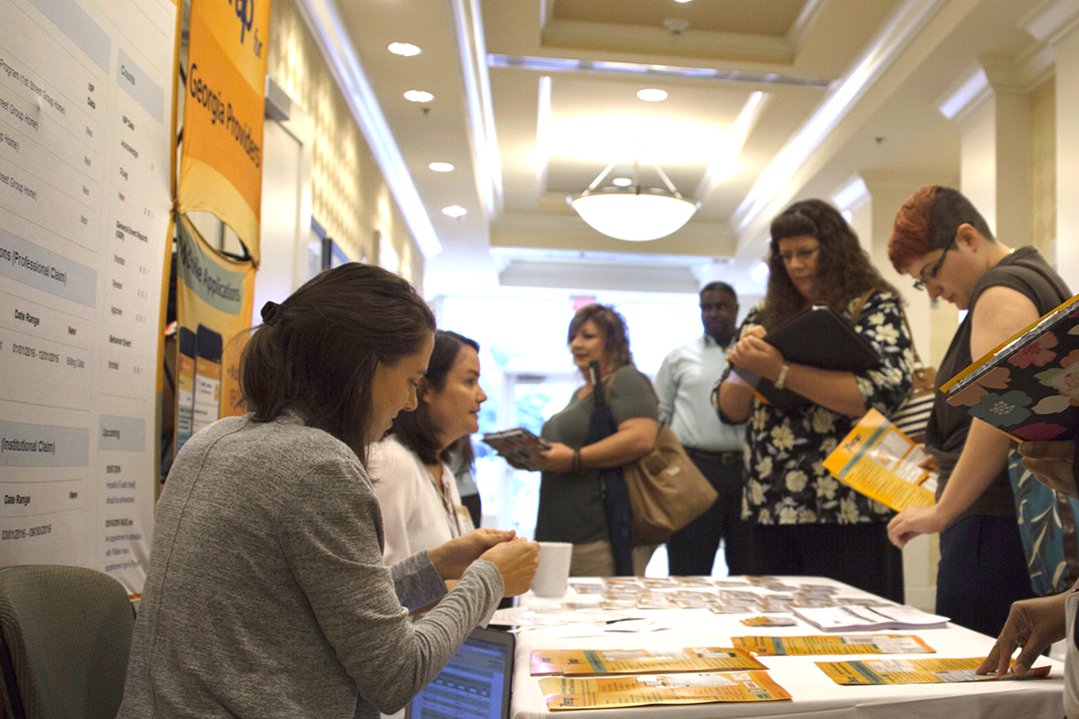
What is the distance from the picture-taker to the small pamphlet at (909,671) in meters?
1.16

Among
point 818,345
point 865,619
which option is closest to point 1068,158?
point 818,345

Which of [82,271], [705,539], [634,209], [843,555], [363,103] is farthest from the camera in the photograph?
[634,209]

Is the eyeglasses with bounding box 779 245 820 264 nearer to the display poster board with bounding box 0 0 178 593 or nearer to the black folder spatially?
the black folder

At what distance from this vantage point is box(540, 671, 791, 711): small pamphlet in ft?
3.50

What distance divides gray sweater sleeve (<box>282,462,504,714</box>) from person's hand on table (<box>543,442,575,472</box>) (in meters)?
1.74

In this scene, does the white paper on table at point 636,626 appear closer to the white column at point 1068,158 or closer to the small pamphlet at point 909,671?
the small pamphlet at point 909,671

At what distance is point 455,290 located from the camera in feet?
32.4

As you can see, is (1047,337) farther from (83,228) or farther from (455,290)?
(455,290)

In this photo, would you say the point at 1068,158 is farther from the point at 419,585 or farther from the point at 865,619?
the point at 419,585

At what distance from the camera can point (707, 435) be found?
12.1 ft

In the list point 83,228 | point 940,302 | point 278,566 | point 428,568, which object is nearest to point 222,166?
point 83,228

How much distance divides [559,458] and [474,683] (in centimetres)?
155

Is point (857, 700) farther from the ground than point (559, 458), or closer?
closer

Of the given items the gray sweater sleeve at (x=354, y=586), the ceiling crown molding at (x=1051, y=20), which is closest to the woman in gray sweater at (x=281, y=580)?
the gray sweater sleeve at (x=354, y=586)
